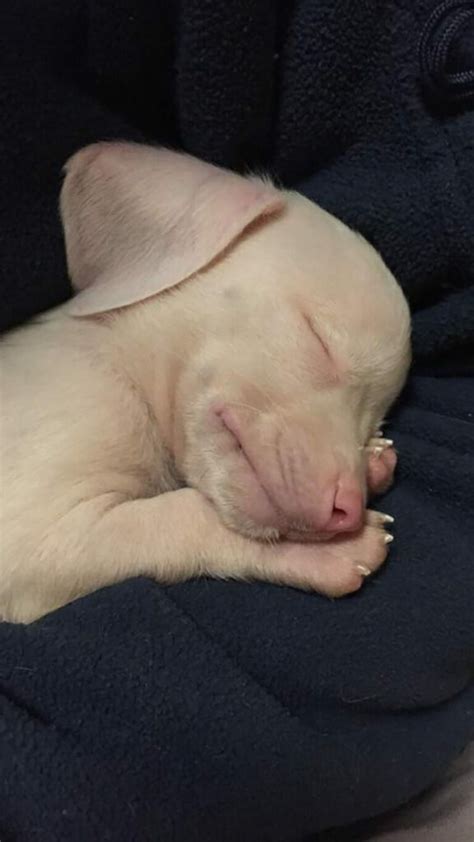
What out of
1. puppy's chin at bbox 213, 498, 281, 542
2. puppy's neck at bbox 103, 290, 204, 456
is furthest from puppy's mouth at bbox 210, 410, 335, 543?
puppy's neck at bbox 103, 290, 204, 456

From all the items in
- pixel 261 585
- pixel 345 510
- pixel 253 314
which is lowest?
pixel 261 585

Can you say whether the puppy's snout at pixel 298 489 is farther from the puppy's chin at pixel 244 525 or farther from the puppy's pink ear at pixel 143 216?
the puppy's pink ear at pixel 143 216

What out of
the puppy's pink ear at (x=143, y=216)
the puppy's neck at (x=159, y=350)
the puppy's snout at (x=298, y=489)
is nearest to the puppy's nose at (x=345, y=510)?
the puppy's snout at (x=298, y=489)

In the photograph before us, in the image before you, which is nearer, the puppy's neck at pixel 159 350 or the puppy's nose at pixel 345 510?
the puppy's nose at pixel 345 510

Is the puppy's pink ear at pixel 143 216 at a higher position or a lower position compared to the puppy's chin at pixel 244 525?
higher

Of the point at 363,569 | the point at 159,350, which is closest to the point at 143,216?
the point at 159,350

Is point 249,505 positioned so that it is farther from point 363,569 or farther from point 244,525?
point 363,569

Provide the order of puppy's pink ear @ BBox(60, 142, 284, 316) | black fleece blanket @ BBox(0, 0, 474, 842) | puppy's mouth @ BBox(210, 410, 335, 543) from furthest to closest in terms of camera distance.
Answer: puppy's pink ear @ BBox(60, 142, 284, 316), puppy's mouth @ BBox(210, 410, 335, 543), black fleece blanket @ BBox(0, 0, 474, 842)

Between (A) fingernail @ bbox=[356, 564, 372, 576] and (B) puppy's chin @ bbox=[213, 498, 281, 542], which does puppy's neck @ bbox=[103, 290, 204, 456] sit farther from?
(A) fingernail @ bbox=[356, 564, 372, 576]
